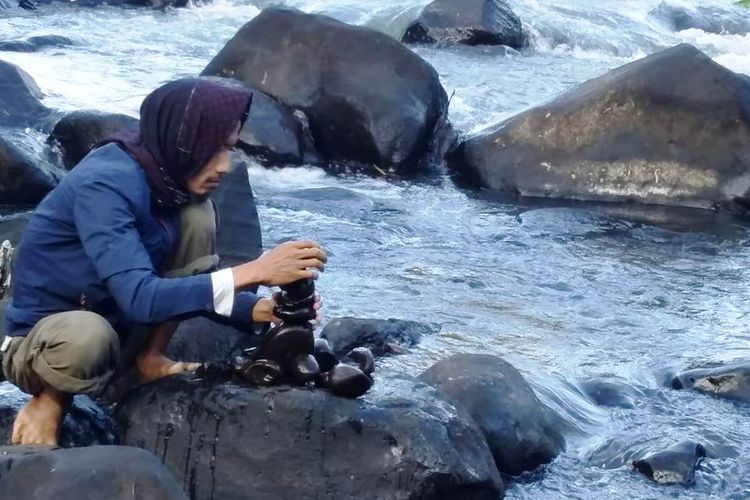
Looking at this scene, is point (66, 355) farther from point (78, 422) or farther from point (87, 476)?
point (87, 476)

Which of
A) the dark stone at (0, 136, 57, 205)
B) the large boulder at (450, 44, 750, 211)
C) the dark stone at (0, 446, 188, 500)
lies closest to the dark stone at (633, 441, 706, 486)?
the dark stone at (0, 446, 188, 500)

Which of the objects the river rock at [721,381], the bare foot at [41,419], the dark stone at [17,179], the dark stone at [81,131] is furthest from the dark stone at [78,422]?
the dark stone at [81,131]

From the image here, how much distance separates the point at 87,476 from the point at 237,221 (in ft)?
12.3

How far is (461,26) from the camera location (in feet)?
54.0

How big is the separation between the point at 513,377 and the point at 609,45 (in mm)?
13463

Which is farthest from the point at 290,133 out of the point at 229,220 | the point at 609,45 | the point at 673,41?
the point at 673,41

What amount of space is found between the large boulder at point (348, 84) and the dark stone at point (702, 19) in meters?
11.0

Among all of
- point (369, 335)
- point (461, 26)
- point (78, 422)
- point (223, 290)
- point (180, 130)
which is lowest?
point (461, 26)

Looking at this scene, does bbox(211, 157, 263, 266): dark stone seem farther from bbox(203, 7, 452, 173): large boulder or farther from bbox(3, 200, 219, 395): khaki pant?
bbox(203, 7, 452, 173): large boulder

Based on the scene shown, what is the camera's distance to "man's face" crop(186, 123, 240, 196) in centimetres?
446

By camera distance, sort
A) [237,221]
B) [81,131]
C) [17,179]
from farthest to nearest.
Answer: [81,131]
[17,179]
[237,221]

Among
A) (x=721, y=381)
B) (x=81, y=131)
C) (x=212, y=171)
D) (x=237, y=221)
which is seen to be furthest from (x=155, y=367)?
(x=81, y=131)

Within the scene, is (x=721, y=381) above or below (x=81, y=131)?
above

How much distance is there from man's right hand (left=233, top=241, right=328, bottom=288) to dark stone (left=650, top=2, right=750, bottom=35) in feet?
58.1
